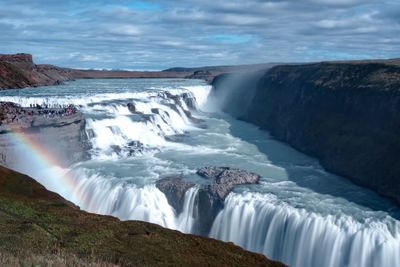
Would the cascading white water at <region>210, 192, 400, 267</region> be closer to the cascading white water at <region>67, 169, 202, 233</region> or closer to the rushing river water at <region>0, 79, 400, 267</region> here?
the rushing river water at <region>0, 79, 400, 267</region>

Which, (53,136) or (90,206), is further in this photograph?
(53,136)

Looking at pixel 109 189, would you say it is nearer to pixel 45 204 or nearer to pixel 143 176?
pixel 143 176

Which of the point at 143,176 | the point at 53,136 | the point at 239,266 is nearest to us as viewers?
the point at 239,266

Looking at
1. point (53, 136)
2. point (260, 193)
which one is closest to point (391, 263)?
point (260, 193)

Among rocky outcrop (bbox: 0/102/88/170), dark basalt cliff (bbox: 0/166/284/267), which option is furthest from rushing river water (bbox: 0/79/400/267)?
dark basalt cliff (bbox: 0/166/284/267)

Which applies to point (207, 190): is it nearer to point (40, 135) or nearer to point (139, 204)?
point (139, 204)

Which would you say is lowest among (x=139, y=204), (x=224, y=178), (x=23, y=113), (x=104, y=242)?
(x=139, y=204)

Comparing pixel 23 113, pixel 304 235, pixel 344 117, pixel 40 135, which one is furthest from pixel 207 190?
pixel 344 117
